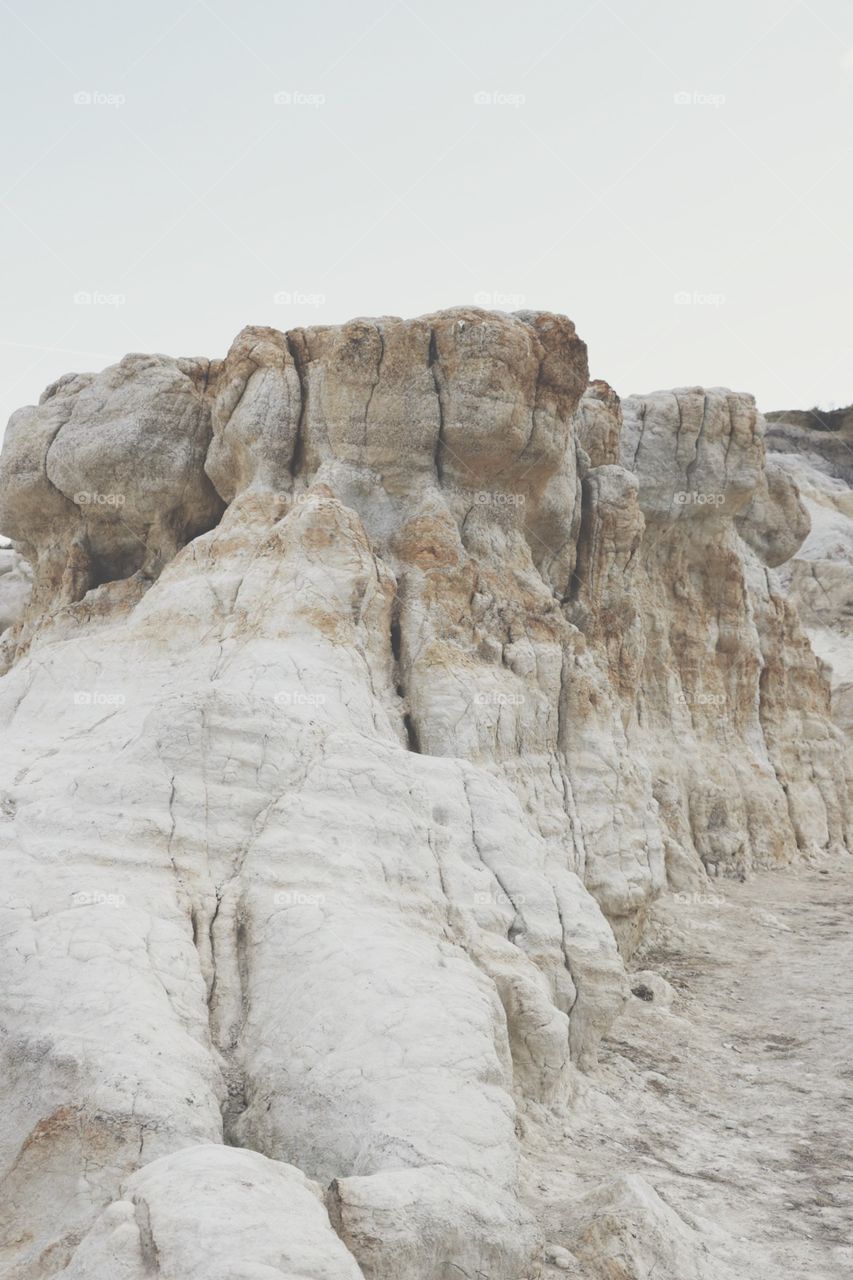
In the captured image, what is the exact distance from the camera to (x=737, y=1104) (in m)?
7.95

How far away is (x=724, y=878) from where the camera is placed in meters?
16.9

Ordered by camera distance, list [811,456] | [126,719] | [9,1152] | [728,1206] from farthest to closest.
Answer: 1. [811,456]
2. [126,719]
3. [728,1206]
4. [9,1152]

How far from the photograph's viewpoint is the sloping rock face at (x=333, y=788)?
4.85 meters

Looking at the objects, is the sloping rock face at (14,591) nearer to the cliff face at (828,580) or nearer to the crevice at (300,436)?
the crevice at (300,436)

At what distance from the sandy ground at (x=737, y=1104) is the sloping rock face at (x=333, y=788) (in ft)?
1.74

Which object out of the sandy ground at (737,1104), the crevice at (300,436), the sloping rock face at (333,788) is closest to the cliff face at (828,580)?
the sloping rock face at (333,788)

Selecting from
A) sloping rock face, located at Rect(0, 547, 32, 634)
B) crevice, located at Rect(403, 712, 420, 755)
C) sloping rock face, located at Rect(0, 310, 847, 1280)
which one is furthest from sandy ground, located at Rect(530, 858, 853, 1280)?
sloping rock face, located at Rect(0, 547, 32, 634)

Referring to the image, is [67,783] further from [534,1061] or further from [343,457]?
[343,457]

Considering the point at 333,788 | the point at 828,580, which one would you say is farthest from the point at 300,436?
the point at 828,580

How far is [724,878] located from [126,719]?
11464mm

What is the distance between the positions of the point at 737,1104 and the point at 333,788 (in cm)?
377

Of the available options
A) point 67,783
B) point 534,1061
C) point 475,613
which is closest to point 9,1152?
point 67,783

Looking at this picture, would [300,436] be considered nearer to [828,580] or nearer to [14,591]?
[14,591]

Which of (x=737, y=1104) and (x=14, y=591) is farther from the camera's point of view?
(x=14, y=591)
